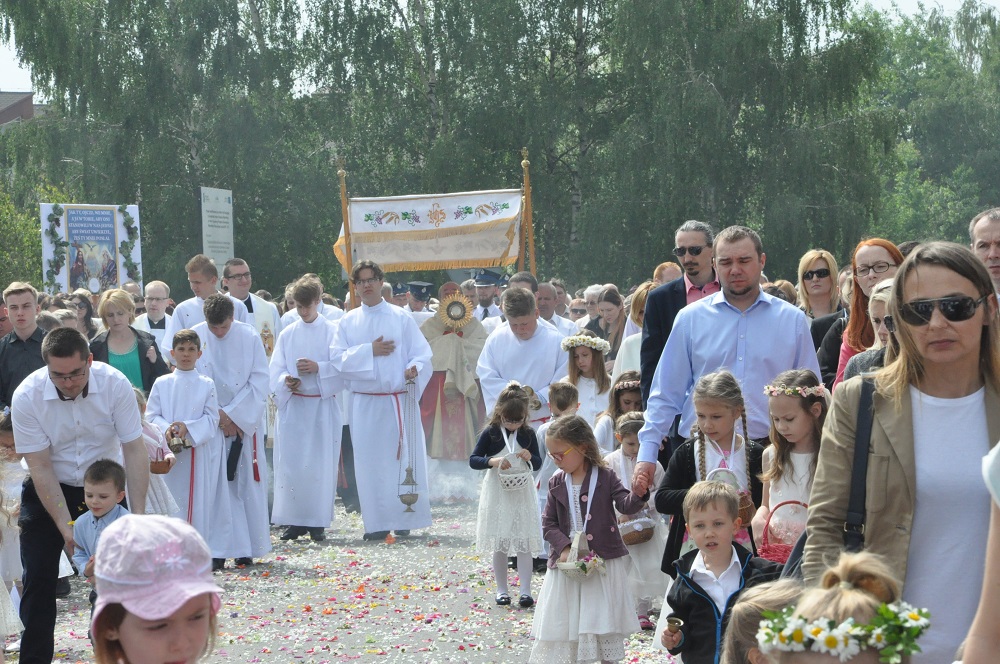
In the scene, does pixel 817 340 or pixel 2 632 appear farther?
pixel 817 340

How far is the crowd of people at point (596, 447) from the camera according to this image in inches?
131

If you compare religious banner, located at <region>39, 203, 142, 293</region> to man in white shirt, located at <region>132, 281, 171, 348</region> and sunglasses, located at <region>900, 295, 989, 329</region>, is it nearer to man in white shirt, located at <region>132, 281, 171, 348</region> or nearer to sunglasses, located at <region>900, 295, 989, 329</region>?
man in white shirt, located at <region>132, 281, 171, 348</region>

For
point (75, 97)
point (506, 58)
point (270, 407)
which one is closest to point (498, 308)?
point (270, 407)

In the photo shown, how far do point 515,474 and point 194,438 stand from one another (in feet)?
9.93

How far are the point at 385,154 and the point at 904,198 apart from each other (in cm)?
2722

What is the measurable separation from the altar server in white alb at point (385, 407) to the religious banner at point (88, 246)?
284 inches

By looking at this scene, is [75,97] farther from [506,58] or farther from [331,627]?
[331,627]

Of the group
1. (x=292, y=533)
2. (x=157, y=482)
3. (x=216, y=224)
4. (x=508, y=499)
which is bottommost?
(x=292, y=533)

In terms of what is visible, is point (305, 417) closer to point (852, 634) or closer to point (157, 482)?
point (157, 482)

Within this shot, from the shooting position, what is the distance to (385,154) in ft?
123

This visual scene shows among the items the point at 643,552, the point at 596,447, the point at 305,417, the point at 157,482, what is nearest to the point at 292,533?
the point at 305,417

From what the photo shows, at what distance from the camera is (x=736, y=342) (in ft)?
20.8

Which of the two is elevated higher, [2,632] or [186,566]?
[186,566]

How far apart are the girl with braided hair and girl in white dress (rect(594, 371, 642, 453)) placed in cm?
260
